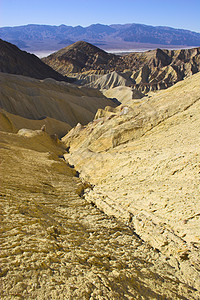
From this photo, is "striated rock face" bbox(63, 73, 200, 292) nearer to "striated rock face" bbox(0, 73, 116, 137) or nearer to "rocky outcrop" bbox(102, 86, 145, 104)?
"striated rock face" bbox(0, 73, 116, 137)

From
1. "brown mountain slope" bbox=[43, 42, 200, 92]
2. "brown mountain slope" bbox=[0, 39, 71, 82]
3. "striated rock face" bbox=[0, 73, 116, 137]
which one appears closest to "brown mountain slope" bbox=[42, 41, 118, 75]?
"brown mountain slope" bbox=[43, 42, 200, 92]

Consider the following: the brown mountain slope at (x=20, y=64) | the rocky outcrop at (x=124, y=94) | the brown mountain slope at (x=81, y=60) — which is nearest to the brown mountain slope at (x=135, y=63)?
the brown mountain slope at (x=81, y=60)

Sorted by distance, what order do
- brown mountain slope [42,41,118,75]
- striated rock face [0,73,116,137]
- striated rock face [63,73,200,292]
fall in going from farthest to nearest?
1. brown mountain slope [42,41,118,75]
2. striated rock face [0,73,116,137]
3. striated rock face [63,73,200,292]

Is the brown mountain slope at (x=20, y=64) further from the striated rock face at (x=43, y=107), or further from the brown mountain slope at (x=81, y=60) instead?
the striated rock face at (x=43, y=107)

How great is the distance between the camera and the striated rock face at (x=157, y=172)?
5238 millimetres

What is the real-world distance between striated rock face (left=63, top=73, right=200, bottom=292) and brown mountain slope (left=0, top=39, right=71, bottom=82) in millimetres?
57736

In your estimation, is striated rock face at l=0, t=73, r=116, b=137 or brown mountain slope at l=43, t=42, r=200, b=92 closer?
striated rock face at l=0, t=73, r=116, b=137

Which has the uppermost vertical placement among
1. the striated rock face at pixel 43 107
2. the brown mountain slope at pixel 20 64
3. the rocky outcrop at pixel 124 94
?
the brown mountain slope at pixel 20 64

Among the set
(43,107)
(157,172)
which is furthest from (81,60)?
(157,172)

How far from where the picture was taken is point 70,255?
4.26 metres

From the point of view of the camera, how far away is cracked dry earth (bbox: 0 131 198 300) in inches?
136

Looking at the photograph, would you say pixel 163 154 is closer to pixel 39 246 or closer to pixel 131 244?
pixel 131 244

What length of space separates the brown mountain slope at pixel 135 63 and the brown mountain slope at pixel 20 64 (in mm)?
18078

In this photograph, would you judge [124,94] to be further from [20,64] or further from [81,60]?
[81,60]
